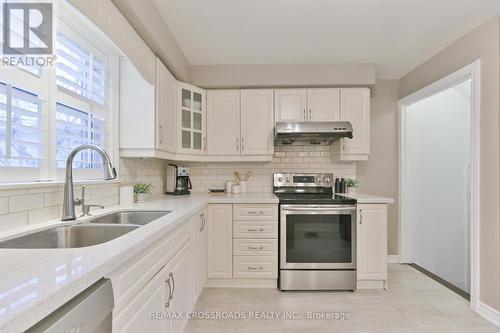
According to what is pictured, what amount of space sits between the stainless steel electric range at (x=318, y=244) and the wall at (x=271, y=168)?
2.58 feet

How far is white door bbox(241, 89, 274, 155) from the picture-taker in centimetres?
308

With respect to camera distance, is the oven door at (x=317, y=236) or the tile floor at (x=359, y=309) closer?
the tile floor at (x=359, y=309)

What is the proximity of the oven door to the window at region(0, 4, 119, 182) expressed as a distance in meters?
1.75

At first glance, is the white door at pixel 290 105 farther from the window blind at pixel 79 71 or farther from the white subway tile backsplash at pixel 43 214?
the white subway tile backsplash at pixel 43 214

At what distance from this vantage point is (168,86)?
254 cm

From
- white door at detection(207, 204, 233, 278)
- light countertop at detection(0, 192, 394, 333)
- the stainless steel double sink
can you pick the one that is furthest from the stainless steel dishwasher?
white door at detection(207, 204, 233, 278)

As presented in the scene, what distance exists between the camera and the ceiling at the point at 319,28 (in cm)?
199

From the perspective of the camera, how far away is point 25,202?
4.09 feet

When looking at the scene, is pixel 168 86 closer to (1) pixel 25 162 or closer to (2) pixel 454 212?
(1) pixel 25 162

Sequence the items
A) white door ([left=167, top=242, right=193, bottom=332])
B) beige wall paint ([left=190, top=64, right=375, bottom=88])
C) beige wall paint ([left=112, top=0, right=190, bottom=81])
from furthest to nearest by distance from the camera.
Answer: beige wall paint ([left=190, top=64, right=375, bottom=88]) < beige wall paint ([left=112, top=0, right=190, bottom=81]) < white door ([left=167, top=242, right=193, bottom=332])

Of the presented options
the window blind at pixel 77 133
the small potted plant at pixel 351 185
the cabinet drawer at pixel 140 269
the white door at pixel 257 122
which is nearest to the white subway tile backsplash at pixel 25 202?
the window blind at pixel 77 133

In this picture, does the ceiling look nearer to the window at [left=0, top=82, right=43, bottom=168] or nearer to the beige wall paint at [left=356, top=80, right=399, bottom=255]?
the beige wall paint at [left=356, top=80, right=399, bottom=255]

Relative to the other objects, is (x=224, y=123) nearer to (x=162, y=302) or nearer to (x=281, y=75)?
(x=281, y=75)

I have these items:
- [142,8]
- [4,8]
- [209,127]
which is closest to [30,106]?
[4,8]
